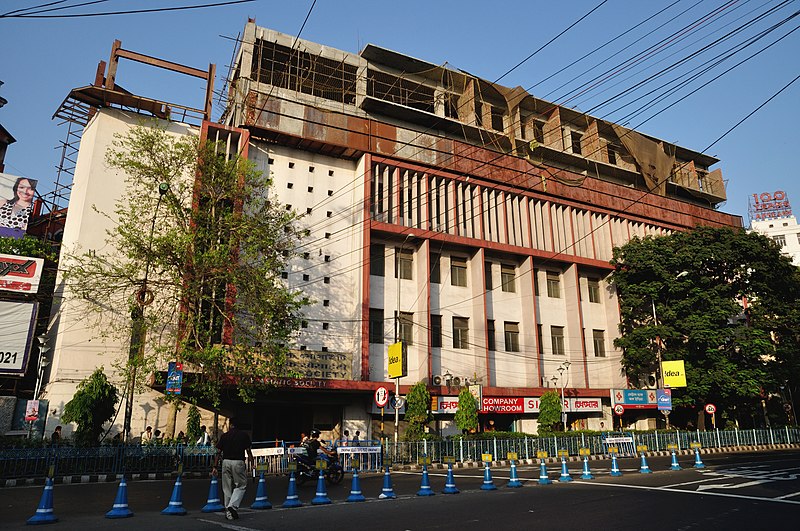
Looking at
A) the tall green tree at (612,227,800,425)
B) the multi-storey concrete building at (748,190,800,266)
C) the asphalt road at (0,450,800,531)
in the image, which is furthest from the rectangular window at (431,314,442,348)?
the multi-storey concrete building at (748,190,800,266)

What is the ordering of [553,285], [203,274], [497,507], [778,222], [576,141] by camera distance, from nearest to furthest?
[497,507]
[203,274]
[553,285]
[576,141]
[778,222]

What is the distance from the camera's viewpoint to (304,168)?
31391 millimetres

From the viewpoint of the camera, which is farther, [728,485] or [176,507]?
[728,485]

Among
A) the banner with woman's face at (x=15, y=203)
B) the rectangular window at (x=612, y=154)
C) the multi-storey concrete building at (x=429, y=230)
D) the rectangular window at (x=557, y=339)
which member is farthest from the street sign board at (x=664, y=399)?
A: the banner with woman's face at (x=15, y=203)

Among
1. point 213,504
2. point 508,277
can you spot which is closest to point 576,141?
point 508,277

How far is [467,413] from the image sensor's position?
27047 millimetres

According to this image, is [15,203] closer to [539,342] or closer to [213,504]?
[213,504]

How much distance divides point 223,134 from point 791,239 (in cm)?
10046

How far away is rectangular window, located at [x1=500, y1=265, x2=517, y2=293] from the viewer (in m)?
35.8

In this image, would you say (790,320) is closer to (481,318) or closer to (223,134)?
(481,318)

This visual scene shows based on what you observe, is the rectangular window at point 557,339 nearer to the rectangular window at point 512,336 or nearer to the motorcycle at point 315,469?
the rectangular window at point 512,336

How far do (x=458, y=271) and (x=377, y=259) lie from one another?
223 inches

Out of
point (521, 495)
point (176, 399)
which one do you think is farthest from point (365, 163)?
point (521, 495)

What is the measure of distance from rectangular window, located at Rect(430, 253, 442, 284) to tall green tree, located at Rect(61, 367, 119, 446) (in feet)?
60.2
